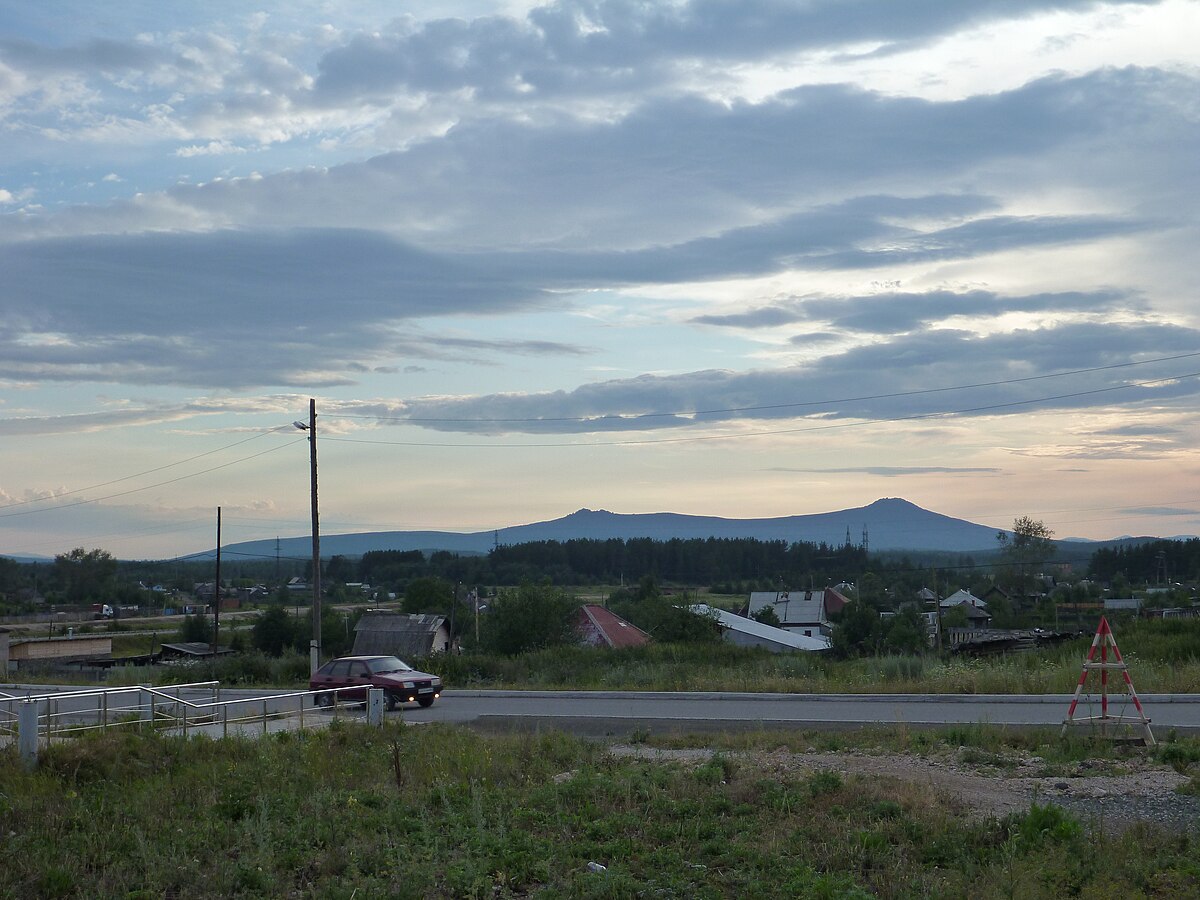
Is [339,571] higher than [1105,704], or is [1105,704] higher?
[1105,704]

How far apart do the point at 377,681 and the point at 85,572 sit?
126 meters

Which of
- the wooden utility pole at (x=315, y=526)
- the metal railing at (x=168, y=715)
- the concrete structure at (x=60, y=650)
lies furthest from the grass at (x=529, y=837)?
the concrete structure at (x=60, y=650)

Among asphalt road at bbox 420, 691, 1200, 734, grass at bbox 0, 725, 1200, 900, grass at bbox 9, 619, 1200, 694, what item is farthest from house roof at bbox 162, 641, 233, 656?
grass at bbox 0, 725, 1200, 900

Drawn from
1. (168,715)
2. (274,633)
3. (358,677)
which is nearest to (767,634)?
(274,633)

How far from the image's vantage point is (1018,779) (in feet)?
43.7

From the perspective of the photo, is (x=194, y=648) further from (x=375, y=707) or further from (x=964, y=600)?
(x=964, y=600)

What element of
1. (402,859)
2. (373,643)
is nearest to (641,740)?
(402,859)

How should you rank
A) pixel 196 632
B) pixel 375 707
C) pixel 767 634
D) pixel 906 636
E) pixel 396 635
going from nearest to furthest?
pixel 375 707
pixel 906 636
pixel 396 635
pixel 767 634
pixel 196 632

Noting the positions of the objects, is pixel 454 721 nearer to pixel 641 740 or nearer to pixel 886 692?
pixel 641 740

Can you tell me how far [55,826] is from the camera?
35.7ft

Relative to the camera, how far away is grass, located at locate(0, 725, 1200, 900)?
8.85 meters

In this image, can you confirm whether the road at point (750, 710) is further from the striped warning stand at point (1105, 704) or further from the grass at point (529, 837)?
the grass at point (529, 837)

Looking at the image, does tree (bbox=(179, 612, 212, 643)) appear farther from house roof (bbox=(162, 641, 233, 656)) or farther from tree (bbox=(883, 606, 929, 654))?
tree (bbox=(883, 606, 929, 654))

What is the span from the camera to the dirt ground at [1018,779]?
1132 cm
